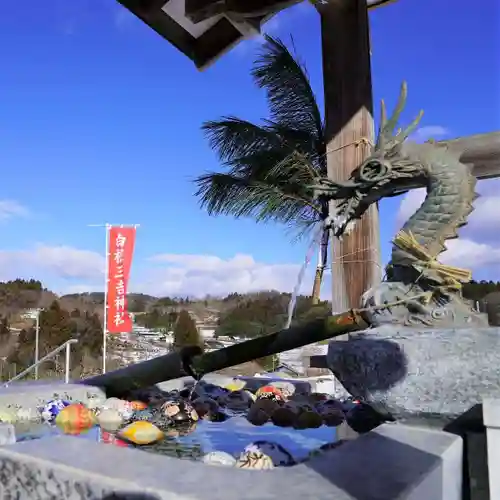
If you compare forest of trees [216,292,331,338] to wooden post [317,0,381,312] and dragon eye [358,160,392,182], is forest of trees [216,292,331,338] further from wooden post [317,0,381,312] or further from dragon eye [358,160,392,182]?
dragon eye [358,160,392,182]

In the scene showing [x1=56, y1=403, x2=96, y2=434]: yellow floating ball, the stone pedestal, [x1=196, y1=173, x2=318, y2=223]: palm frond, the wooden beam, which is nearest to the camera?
the stone pedestal

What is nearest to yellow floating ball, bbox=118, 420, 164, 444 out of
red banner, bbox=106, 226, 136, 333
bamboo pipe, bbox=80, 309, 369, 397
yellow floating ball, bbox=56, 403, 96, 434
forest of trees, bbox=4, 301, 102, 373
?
yellow floating ball, bbox=56, 403, 96, 434

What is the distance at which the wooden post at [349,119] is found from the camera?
607 centimetres

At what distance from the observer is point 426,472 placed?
187cm

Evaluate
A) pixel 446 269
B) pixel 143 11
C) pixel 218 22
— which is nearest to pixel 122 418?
pixel 446 269

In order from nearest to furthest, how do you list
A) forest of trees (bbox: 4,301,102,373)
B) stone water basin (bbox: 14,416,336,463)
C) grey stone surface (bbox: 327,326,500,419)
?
1. grey stone surface (bbox: 327,326,500,419)
2. stone water basin (bbox: 14,416,336,463)
3. forest of trees (bbox: 4,301,102,373)

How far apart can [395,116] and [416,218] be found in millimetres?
646

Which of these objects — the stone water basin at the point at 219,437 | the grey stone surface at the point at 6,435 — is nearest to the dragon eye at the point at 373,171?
the stone water basin at the point at 219,437

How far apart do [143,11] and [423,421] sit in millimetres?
5140

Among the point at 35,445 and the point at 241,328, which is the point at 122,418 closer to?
the point at 35,445

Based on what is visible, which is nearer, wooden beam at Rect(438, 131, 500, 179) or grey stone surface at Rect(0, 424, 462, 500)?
grey stone surface at Rect(0, 424, 462, 500)

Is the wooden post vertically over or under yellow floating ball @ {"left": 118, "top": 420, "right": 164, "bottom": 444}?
over

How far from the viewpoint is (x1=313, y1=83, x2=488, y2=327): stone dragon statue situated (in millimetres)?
2848

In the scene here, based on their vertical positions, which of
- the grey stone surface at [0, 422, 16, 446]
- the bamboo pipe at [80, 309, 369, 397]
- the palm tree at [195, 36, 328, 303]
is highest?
the palm tree at [195, 36, 328, 303]
